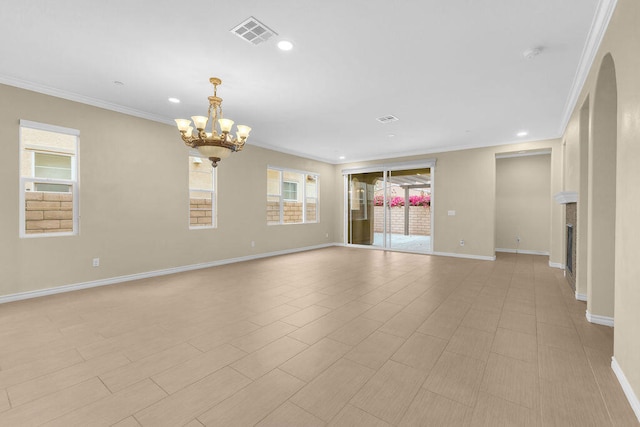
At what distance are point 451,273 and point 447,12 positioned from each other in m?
4.14

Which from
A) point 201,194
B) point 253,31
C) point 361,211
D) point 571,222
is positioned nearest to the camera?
point 253,31

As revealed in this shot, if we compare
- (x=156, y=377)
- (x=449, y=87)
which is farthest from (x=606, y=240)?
(x=156, y=377)

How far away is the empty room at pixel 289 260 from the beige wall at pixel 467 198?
1.34 feet

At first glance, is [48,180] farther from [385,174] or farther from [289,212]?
[385,174]

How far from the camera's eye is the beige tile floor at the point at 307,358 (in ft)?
5.13

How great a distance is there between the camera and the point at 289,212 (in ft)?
25.0

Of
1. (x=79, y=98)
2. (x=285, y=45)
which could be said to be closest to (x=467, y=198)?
(x=285, y=45)

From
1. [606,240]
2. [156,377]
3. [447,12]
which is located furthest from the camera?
[606,240]

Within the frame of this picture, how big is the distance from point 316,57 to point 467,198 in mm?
5409

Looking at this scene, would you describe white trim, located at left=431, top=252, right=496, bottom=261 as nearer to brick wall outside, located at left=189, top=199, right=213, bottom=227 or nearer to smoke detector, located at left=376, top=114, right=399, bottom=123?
smoke detector, located at left=376, top=114, right=399, bottom=123

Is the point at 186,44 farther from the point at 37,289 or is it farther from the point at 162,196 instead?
the point at 37,289

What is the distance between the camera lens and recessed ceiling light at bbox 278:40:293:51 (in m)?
2.59

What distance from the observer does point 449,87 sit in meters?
3.55

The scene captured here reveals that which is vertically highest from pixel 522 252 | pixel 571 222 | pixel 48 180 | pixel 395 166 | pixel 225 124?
pixel 395 166
